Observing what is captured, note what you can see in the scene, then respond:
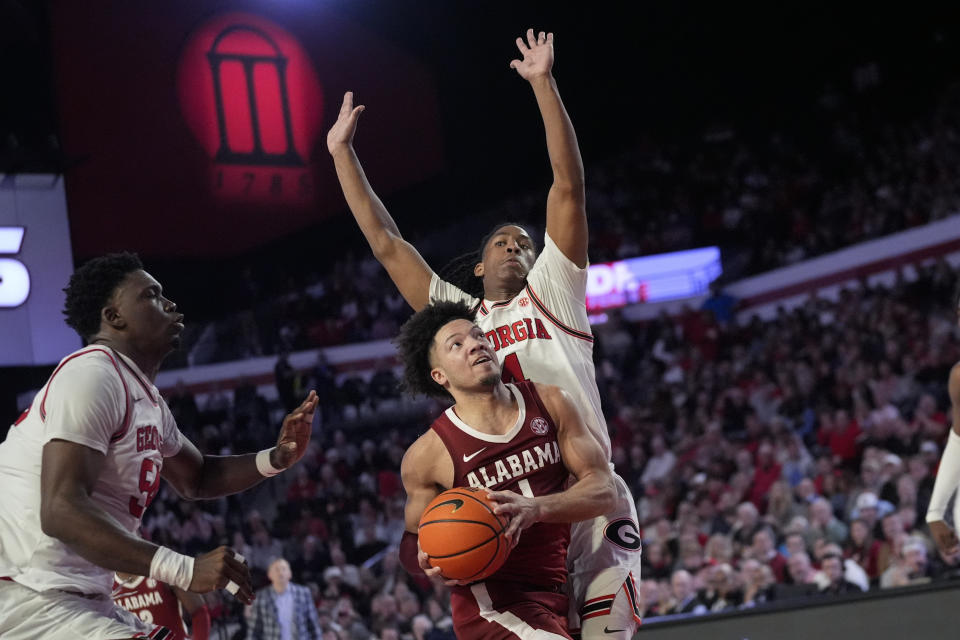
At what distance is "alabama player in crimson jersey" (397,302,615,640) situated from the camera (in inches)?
143

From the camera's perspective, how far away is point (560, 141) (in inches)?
166

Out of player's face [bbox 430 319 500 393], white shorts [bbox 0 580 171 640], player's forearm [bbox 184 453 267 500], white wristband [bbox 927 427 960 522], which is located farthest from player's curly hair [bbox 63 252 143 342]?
white wristband [bbox 927 427 960 522]

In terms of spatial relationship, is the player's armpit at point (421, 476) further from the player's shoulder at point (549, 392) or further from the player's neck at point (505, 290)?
the player's neck at point (505, 290)

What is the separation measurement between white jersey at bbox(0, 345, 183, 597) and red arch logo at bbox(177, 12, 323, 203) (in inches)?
477

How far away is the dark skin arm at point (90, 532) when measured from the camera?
3.00m

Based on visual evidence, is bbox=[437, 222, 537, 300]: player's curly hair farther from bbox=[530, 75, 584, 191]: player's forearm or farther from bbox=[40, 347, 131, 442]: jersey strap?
bbox=[40, 347, 131, 442]: jersey strap

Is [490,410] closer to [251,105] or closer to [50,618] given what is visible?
[50,618]

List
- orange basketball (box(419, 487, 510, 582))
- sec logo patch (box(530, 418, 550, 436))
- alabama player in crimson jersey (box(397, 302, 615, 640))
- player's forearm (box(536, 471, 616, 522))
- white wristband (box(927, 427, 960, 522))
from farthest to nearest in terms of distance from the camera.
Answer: white wristband (box(927, 427, 960, 522)) → sec logo patch (box(530, 418, 550, 436)) → alabama player in crimson jersey (box(397, 302, 615, 640)) → player's forearm (box(536, 471, 616, 522)) → orange basketball (box(419, 487, 510, 582))

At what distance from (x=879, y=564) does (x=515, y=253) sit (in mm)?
6719

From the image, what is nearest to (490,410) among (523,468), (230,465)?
(523,468)

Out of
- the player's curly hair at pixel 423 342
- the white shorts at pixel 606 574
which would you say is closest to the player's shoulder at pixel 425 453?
the player's curly hair at pixel 423 342

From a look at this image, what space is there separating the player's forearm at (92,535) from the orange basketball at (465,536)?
0.88 metres

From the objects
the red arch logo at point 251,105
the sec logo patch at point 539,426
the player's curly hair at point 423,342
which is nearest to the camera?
the sec logo patch at point 539,426

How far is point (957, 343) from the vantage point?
45.6ft
